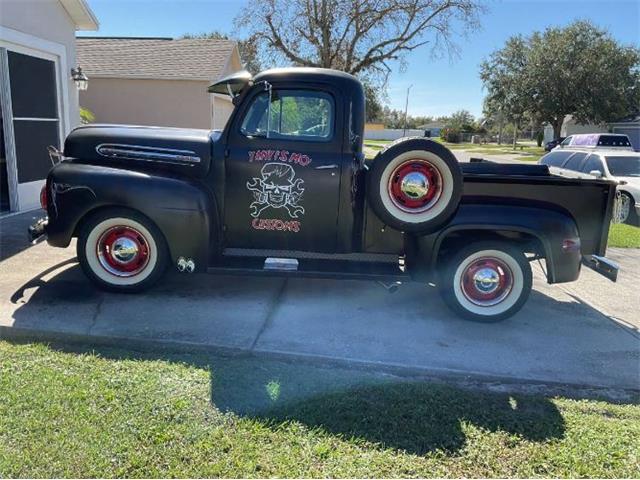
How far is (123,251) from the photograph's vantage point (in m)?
4.77

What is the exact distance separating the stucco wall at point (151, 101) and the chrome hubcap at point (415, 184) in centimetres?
1438

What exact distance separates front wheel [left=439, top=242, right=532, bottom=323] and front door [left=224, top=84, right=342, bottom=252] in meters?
1.21

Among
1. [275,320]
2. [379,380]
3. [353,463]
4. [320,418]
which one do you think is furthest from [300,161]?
[353,463]

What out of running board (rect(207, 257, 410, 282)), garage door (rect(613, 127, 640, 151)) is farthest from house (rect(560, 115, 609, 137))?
running board (rect(207, 257, 410, 282))

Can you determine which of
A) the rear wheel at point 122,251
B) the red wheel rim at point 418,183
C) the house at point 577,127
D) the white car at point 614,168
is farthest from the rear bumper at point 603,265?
the house at point 577,127

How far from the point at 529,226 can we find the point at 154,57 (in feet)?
58.0

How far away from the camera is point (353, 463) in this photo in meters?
2.64

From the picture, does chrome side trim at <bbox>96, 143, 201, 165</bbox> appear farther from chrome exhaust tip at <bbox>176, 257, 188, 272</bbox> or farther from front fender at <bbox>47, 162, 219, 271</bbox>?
chrome exhaust tip at <bbox>176, 257, 188, 272</bbox>

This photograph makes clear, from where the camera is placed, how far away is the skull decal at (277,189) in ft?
15.1

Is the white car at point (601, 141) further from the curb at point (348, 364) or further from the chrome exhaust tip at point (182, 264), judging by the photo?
the chrome exhaust tip at point (182, 264)

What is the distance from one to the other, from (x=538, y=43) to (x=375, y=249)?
140 feet

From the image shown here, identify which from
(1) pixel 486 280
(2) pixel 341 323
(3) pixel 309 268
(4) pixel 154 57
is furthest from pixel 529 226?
(4) pixel 154 57

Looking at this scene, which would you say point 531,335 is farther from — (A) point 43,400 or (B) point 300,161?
(A) point 43,400

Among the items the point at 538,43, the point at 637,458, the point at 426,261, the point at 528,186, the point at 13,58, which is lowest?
the point at 637,458
